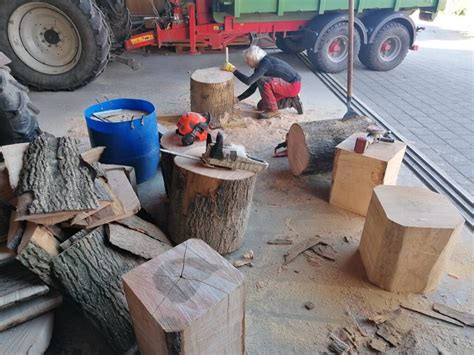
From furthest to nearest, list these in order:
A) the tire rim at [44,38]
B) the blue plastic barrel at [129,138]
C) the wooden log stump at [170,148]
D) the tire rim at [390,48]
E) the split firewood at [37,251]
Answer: the tire rim at [390,48] → the tire rim at [44,38] → the blue plastic barrel at [129,138] → the wooden log stump at [170,148] → the split firewood at [37,251]

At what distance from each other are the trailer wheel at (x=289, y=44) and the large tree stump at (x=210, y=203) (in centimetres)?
511

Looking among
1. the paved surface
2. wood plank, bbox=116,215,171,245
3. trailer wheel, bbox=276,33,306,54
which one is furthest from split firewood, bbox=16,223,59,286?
trailer wheel, bbox=276,33,306,54

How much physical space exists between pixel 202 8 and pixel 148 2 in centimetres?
213

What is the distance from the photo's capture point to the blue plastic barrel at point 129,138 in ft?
9.46

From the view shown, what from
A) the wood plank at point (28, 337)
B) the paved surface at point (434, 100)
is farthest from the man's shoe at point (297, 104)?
the wood plank at point (28, 337)

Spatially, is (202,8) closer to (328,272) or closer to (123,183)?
(123,183)

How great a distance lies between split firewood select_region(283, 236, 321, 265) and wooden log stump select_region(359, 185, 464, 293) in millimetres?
406

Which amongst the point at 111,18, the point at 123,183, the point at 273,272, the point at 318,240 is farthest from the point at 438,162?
the point at 111,18

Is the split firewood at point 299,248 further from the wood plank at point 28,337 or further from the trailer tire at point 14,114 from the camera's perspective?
the trailer tire at point 14,114

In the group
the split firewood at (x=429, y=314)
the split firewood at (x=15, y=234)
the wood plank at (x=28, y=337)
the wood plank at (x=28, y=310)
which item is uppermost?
the split firewood at (x=15, y=234)

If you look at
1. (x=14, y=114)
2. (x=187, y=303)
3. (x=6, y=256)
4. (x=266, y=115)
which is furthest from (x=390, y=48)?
(x=6, y=256)

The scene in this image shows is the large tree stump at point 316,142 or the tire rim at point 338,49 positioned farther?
the tire rim at point 338,49

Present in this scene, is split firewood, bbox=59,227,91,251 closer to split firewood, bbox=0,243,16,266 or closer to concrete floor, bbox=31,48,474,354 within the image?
split firewood, bbox=0,243,16,266

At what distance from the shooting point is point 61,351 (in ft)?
6.23
